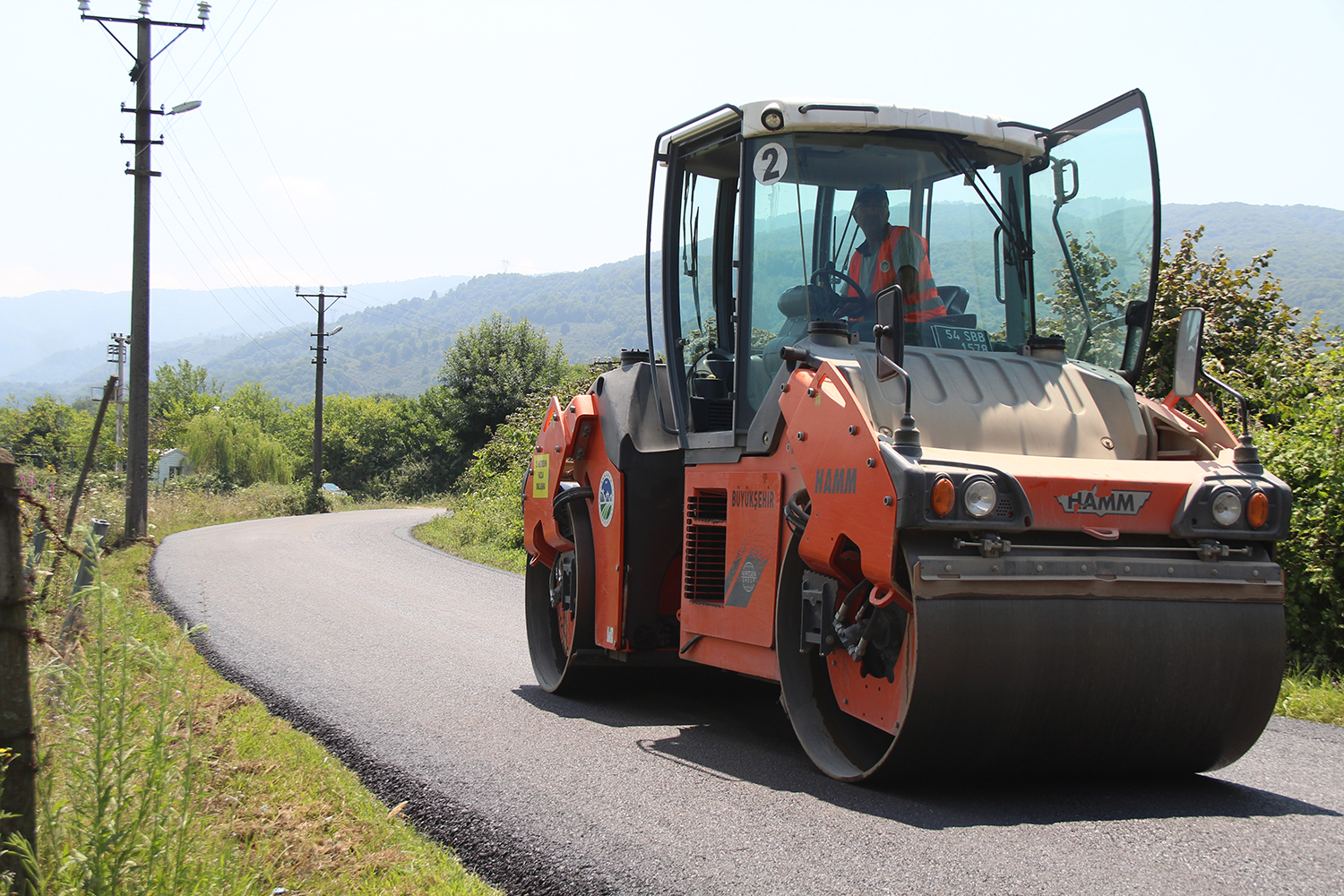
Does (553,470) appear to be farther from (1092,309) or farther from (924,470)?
(924,470)

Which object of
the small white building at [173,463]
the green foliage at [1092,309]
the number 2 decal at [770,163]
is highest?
the number 2 decal at [770,163]

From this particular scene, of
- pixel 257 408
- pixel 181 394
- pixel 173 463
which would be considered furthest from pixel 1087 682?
pixel 257 408

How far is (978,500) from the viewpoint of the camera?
13.2 feet

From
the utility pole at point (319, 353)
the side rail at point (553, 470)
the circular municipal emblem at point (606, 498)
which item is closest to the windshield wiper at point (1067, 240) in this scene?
the circular municipal emblem at point (606, 498)

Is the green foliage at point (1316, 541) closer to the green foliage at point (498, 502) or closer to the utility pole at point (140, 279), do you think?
the green foliage at point (498, 502)

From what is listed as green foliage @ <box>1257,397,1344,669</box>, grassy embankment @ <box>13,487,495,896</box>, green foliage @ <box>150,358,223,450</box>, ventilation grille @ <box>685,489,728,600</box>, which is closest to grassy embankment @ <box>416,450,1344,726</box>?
ventilation grille @ <box>685,489,728,600</box>

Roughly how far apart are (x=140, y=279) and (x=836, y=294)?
2050 centimetres

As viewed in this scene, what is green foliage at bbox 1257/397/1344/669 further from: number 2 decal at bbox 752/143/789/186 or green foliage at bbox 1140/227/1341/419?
number 2 decal at bbox 752/143/789/186

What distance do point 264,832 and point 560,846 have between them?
130cm

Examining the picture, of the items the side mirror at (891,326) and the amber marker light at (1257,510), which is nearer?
the amber marker light at (1257,510)

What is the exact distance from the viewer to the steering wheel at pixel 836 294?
5414mm

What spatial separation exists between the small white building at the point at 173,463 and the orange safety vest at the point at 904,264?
65543 millimetres

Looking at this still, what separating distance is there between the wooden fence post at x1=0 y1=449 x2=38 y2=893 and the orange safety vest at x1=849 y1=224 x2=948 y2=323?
3750mm

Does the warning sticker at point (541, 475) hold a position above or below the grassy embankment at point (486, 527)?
above
